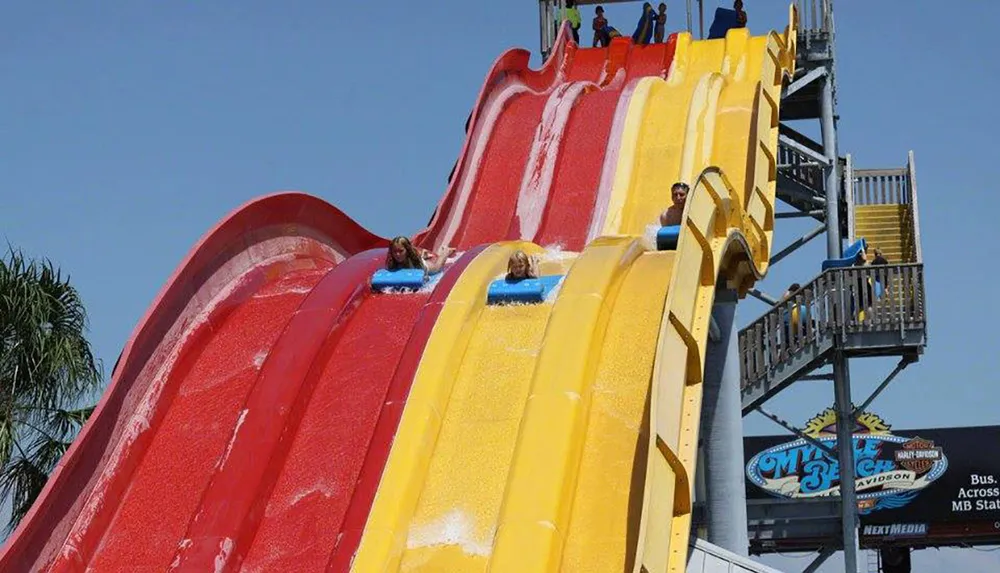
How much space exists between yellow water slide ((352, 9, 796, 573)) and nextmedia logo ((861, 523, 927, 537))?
848 inches

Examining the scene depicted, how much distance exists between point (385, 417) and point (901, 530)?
24.2 m

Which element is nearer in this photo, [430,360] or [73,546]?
[73,546]

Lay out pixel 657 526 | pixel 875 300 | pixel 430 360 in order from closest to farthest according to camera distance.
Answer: pixel 657 526 < pixel 430 360 < pixel 875 300

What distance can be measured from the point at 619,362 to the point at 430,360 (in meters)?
1.37

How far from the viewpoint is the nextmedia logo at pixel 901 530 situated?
34031 mm

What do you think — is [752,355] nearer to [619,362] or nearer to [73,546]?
[619,362]

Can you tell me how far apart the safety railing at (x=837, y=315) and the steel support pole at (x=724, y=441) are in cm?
352

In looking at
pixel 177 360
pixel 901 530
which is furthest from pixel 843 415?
pixel 901 530

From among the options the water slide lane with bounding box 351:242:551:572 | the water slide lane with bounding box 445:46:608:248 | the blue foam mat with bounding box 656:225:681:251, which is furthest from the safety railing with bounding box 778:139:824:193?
the water slide lane with bounding box 351:242:551:572

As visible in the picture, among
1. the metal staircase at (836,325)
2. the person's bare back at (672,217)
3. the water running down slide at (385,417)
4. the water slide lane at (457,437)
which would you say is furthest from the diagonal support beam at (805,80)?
the water slide lane at (457,437)

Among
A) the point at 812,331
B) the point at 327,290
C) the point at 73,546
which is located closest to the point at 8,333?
the point at 327,290

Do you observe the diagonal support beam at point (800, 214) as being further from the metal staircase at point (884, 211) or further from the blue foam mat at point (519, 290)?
the blue foam mat at point (519, 290)

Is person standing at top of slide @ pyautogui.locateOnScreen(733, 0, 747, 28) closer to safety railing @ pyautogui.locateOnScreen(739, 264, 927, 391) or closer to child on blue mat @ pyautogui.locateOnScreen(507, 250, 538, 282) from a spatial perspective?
safety railing @ pyautogui.locateOnScreen(739, 264, 927, 391)

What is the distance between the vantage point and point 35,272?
15.6 metres
